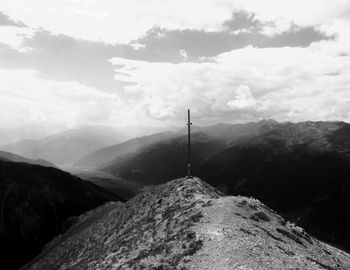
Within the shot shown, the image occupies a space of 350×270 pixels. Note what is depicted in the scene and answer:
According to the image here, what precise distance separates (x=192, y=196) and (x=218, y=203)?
682 cm

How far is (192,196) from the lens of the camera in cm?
5778

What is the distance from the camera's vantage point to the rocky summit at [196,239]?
3888 cm

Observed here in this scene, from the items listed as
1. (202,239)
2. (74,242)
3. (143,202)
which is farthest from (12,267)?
(202,239)

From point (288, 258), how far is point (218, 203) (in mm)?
14188

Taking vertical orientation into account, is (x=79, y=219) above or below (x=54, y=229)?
above

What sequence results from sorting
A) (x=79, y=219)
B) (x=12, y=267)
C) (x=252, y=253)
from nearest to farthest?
(x=252, y=253), (x=79, y=219), (x=12, y=267)

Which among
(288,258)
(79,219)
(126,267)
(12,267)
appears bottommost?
(12,267)

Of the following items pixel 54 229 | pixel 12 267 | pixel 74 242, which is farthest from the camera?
pixel 54 229

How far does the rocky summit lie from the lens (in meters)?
38.9

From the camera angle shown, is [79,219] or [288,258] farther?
[79,219]

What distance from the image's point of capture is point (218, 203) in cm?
5184

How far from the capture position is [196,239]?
141 feet

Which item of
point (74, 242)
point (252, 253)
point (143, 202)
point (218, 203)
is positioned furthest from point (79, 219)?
point (252, 253)

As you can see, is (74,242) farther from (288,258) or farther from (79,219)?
(288,258)
